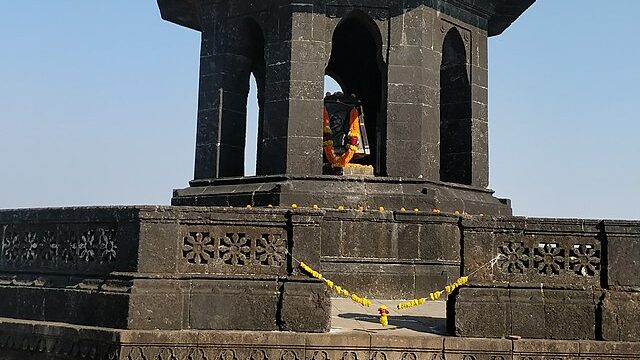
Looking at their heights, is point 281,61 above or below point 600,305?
above

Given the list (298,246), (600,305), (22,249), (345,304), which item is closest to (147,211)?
(298,246)

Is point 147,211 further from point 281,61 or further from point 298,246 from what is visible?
point 281,61

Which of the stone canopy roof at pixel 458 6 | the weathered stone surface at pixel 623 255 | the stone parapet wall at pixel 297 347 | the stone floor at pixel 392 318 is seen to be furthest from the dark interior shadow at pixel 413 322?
the stone canopy roof at pixel 458 6

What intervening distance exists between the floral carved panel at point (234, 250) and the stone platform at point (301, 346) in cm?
76

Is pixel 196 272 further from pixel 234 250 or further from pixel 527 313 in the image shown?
pixel 527 313

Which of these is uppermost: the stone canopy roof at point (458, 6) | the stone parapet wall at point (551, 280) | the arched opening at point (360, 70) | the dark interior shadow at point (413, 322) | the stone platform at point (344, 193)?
the stone canopy roof at point (458, 6)

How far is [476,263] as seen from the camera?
8758 mm

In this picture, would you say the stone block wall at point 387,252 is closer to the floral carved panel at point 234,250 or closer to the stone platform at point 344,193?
the stone platform at point 344,193

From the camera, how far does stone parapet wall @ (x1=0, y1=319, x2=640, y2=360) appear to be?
785 cm

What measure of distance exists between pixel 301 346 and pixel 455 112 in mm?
7802

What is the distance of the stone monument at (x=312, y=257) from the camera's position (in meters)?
8.10

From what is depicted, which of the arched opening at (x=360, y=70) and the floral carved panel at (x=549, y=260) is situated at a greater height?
the arched opening at (x=360, y=70)

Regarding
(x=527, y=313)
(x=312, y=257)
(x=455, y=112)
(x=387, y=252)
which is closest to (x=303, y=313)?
(x=312, y=257)

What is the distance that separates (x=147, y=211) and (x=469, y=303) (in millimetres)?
3763
